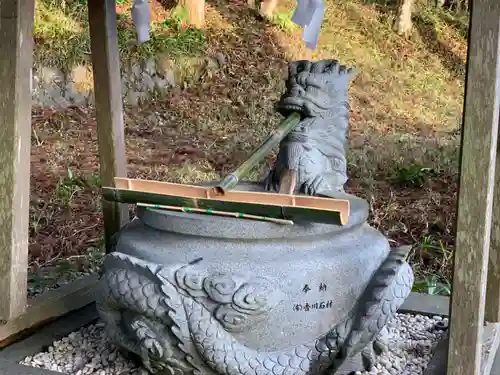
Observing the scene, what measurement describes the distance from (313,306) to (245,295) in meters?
0.25

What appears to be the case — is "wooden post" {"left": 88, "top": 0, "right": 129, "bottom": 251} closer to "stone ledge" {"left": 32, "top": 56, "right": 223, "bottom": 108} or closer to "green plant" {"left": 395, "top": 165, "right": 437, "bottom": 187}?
"green plant" {"left": 395, "top": 165, "right": 437, "bottom": 187}

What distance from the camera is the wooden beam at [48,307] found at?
2537mm

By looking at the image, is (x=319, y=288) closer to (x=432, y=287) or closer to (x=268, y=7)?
(x=432, y=287)

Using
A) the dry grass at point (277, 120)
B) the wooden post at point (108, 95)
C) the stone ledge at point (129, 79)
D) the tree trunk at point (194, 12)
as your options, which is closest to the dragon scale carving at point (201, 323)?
the wooden post at point (108, 95)

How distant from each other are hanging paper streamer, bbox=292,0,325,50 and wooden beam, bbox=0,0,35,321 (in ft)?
3.20

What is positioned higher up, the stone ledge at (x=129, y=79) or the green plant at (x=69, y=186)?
the stone ledge at (x=129, y=79)

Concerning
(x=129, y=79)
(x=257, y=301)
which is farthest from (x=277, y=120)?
(x=257, y=301)

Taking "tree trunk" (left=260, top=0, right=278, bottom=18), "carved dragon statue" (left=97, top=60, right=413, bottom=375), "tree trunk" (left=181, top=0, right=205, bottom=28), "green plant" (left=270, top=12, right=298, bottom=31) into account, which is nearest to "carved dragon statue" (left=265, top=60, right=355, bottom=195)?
"carved dragon statue" (left=97, top=60, right=413, bottom=375)

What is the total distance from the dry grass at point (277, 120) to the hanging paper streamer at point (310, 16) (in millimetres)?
2379

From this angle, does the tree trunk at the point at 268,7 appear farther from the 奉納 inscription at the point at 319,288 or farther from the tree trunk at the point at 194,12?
the 奉納 inscription at the point at 319,288

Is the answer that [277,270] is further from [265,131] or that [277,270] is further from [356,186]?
[265,131]

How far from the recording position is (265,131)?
6730mm

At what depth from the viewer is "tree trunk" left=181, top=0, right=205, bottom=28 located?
8.20m

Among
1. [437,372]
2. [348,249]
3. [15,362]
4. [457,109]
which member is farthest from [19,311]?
[457,109]
